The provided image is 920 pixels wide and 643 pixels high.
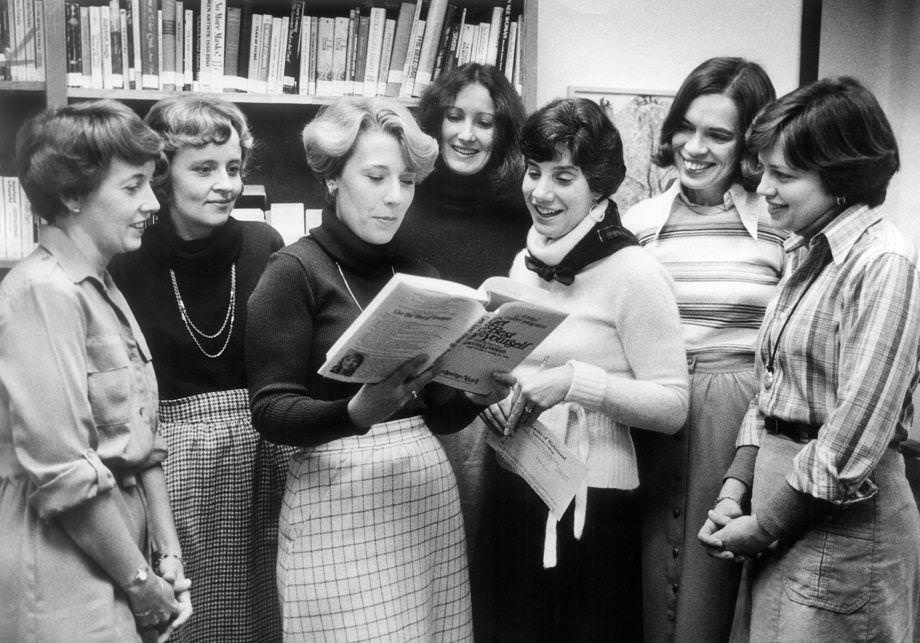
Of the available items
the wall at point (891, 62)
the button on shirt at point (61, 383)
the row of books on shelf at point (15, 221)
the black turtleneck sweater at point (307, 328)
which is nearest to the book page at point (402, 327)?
the black turtleneck sweater at point (307, 328)

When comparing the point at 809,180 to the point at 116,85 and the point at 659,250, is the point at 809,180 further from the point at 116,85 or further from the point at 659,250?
the point at 116,85

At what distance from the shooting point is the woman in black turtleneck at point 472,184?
2330 millimetres

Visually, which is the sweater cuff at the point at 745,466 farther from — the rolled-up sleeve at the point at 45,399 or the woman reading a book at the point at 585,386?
the rolled-up sleeve at the point at 45,399

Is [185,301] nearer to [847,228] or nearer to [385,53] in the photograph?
[385,53]

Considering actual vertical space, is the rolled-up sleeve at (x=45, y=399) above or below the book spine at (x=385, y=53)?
below

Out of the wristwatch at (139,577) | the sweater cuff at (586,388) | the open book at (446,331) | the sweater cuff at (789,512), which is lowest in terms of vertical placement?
the wristwatch at (139,577)

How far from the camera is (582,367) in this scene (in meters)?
1.83

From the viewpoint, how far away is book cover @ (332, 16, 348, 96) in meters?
2.70

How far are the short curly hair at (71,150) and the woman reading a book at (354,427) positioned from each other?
323 mm

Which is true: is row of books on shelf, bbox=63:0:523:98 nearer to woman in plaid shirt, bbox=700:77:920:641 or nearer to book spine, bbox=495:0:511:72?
book spine, bbox=495:0:511:72

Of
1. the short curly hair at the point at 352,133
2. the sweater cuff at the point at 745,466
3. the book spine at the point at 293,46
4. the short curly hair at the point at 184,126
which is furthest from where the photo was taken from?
the book spine at the point at 293,46

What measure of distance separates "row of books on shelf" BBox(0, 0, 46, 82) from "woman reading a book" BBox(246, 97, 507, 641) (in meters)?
1.20

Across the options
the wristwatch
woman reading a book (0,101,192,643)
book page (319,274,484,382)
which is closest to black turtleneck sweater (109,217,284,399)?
woman reading a book (0,101,192,643)

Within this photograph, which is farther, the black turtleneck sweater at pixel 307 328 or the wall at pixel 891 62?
the wall at pixel 891 62
